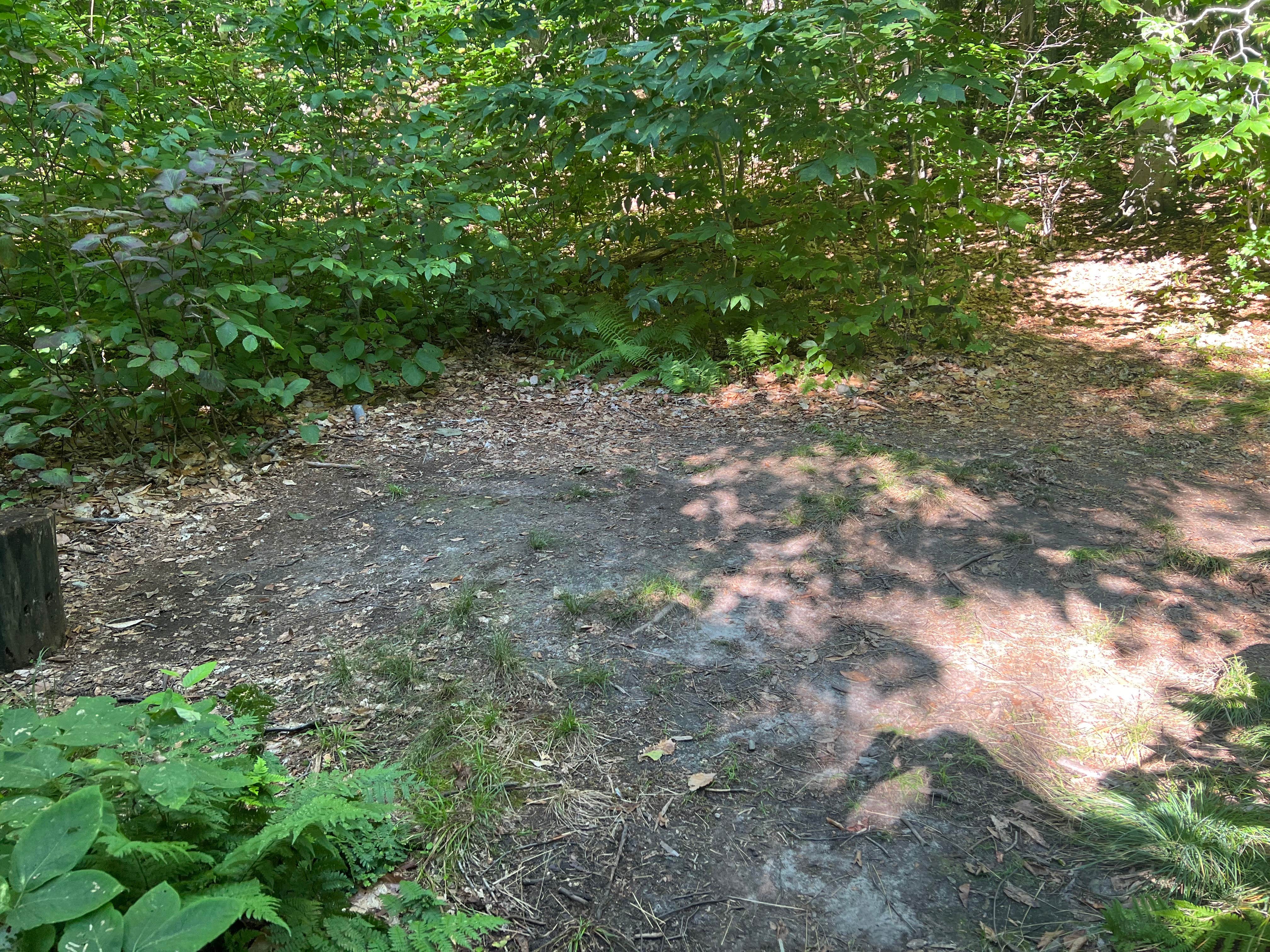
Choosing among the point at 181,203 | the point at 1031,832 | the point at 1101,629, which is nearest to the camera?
the point at 1031,832

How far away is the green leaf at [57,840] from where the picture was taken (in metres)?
1.21

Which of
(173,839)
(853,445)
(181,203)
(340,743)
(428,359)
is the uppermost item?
(181,203)

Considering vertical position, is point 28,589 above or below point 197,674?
below

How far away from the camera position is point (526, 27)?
218 inches

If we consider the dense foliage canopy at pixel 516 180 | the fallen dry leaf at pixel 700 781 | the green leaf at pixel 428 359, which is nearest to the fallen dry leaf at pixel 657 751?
the fallen dry leaf at pixel 700 781

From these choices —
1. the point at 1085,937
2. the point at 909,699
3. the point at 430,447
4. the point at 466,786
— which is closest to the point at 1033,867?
the point at 1085,937

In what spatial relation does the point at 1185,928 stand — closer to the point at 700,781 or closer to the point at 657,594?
the point at 700,781

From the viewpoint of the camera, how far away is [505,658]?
2.96 m

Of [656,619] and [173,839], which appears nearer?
[173,839]

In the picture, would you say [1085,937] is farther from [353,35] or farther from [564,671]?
[353,35]

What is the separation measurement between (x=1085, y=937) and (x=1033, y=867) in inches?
8.6

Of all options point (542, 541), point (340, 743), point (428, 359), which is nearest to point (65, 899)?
point (340, 743)

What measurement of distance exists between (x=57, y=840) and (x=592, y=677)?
1.81 meters

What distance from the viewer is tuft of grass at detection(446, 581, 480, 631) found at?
3.26 meters
